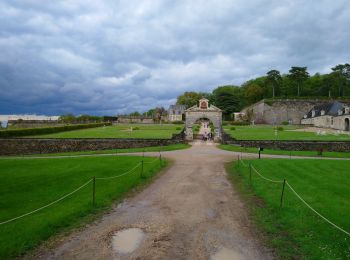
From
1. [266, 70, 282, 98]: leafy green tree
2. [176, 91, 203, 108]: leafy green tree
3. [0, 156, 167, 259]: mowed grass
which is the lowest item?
[0, 156, 167, 259]: mowed grass

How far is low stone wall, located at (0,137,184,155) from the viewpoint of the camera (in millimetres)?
41594

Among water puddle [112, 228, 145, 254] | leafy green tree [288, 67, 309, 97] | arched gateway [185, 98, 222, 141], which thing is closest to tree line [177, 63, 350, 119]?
leafy green tree [288, 67, 309, 97]

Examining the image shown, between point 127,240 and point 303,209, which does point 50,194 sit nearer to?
point 127,240

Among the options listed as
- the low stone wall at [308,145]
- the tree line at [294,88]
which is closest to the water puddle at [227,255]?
the low stone wall at [308,145]

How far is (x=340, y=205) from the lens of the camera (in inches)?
454

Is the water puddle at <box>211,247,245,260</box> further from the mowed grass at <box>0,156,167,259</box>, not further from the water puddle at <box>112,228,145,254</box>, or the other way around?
the mowed grass at <box>0,156,167,259</box>

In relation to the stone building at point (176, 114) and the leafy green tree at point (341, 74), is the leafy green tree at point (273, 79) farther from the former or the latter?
the stone building at point (176, 114)

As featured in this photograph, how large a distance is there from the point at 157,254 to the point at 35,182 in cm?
1078

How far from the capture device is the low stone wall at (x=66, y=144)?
136ft

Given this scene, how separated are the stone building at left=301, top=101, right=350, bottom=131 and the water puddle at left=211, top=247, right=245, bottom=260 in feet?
203

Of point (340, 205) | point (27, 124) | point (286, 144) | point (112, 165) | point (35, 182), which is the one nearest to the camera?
point (340, 205)

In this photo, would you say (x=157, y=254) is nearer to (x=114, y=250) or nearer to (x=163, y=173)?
(x=114, y=250)

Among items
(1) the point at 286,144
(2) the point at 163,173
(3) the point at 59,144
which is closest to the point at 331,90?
(1) the point at 286,144

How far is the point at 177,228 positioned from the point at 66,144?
35796mm
